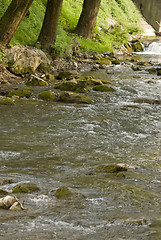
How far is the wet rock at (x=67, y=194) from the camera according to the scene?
4.74 m

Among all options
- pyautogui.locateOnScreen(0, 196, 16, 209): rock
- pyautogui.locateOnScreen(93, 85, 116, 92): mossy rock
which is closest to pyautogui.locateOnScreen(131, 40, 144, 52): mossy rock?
pyautogui.locateOnScreen(93, 85, 116, 92): mossy rock

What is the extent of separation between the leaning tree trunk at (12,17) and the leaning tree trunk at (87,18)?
971 cm

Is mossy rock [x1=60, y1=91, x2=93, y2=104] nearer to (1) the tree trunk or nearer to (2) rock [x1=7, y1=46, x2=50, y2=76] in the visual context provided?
(2) rock [x1=7, y1=46, x2=50, y2=76]

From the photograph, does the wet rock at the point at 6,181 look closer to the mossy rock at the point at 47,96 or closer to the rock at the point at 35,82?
the mossy rock at the point at 47,96

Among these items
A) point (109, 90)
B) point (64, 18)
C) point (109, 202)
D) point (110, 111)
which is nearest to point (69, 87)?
point (109, 90)

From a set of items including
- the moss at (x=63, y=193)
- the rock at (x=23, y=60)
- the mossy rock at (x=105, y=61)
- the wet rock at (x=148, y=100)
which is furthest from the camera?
the mossy rock at (x=105, y=61)

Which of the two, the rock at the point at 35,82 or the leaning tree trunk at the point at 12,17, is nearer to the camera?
the leaning tree trunk at the point at 12,17

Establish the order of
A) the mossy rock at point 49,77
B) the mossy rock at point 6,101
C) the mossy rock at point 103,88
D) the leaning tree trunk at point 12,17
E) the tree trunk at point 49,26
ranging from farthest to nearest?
the tree trunk at point 49,26, the mossy rock at point 49,77, the mossy rock at point 103,88, the leaning tree trunk at point 12,17, the mossy rock at point 6,101

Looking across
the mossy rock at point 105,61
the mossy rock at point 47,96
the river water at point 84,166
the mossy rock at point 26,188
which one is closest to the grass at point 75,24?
the mossy rock at point 105,61

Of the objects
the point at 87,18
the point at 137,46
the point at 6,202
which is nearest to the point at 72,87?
the point at 6,202

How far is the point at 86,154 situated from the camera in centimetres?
664

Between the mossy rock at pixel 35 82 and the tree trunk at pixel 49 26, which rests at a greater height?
the tree trunk at pixel 49 26

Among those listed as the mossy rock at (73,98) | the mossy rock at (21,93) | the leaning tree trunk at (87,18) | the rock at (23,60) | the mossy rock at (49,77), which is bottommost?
the mossy rock at (73,98)

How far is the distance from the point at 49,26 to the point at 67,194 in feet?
41.4
